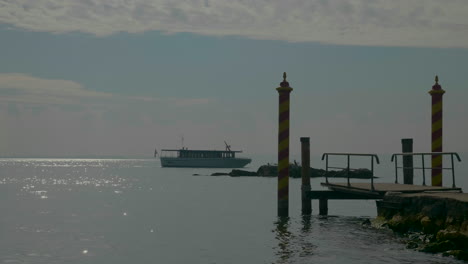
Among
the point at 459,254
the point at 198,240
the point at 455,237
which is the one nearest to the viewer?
the point at 459,254

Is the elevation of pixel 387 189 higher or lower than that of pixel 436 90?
lower

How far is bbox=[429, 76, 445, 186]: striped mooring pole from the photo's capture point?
20.2 meters

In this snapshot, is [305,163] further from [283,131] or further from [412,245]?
[412,245]

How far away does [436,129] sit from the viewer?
20.3 metres

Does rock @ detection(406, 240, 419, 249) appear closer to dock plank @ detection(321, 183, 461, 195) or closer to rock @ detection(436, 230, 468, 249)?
rock @ detection(436, 230, 468, 249)

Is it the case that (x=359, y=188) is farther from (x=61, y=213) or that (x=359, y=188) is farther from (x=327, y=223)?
(x=61, y=213)

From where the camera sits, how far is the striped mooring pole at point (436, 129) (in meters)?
20.2

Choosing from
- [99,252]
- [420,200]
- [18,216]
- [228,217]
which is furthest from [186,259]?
[18,216]

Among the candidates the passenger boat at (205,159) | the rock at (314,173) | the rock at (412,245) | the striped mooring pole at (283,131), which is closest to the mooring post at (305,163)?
the striped mooring pole at (283,131)

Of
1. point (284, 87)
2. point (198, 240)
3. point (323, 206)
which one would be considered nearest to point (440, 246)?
point (284, 87)

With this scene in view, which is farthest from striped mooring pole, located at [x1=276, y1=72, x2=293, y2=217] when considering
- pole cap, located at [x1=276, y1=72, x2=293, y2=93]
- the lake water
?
the lake water

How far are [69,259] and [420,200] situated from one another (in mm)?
9418

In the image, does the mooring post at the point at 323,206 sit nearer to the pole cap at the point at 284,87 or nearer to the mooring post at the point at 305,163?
the mooring post at the point at 305,163

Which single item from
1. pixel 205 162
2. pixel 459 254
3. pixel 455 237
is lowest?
pixel 459 254
